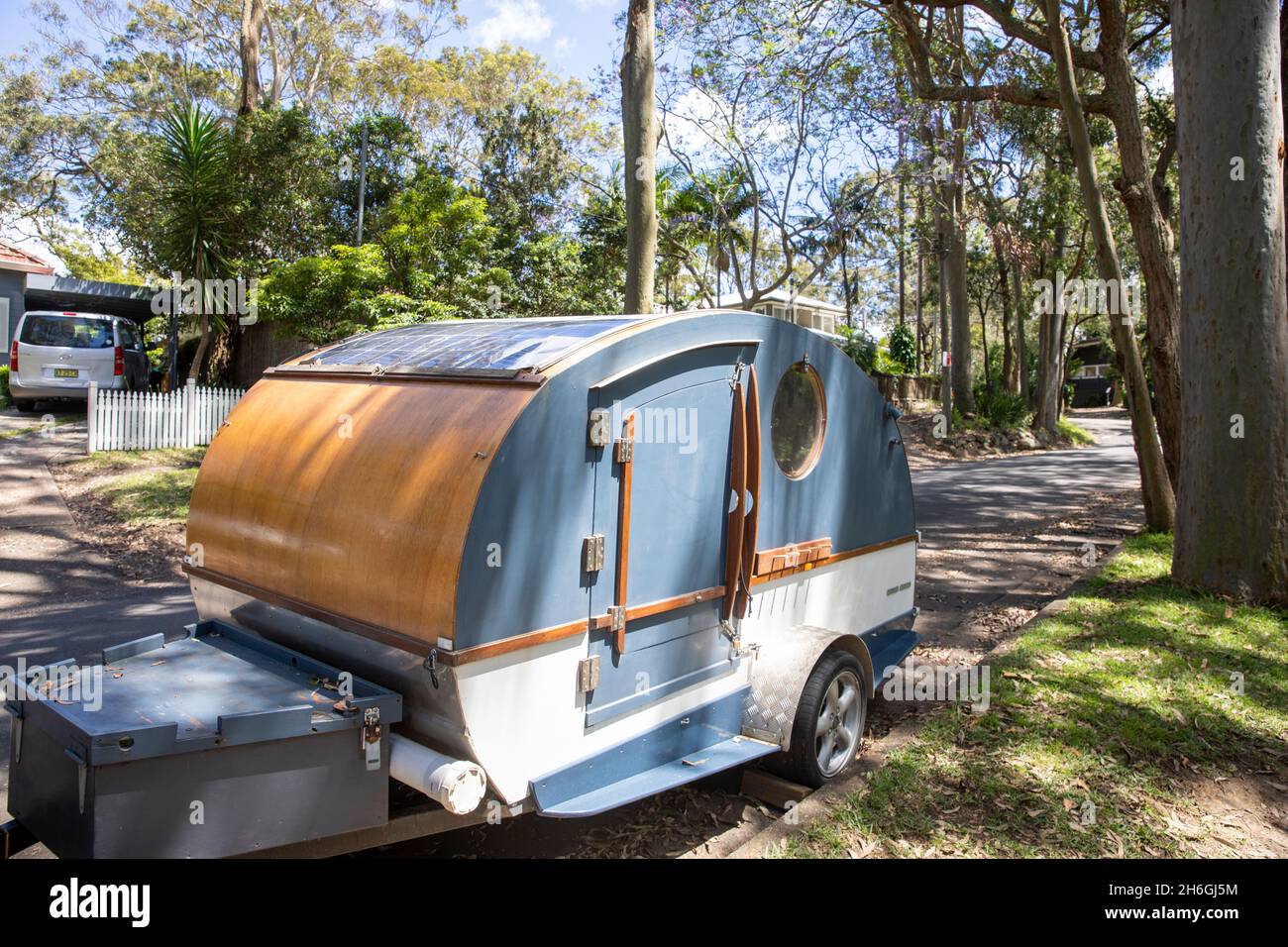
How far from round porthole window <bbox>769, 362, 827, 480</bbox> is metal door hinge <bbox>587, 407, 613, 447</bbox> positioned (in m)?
1.26

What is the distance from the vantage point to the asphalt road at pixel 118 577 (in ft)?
22.9

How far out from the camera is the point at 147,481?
12.7 m

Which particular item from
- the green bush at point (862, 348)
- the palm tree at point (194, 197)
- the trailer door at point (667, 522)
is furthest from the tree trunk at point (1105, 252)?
the green bush at point (862, 348)

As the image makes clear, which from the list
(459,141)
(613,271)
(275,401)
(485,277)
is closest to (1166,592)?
(275,401)

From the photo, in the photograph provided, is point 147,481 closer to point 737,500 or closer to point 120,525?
point 120,525

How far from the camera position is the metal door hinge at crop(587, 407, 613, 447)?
371 cm

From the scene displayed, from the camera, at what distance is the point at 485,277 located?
17578mm

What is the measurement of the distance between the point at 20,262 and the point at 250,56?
26.1 feet

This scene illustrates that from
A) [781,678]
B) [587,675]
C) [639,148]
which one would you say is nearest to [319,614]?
[587,675]

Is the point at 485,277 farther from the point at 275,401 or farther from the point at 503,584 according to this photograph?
the point at 503,584

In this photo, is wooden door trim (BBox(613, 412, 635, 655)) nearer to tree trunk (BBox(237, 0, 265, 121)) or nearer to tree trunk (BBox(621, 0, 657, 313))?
tree trunk (BBox(621, 0, 657, 313))

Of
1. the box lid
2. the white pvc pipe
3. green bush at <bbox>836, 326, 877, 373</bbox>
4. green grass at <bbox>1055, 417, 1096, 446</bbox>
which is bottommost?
the white pvc pipe

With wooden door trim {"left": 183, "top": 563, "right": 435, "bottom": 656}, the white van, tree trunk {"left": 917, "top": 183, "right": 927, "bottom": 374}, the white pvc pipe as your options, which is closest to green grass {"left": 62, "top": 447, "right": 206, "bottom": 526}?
the white van
